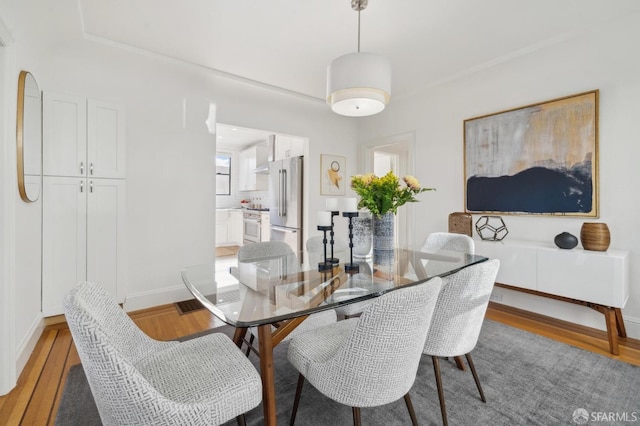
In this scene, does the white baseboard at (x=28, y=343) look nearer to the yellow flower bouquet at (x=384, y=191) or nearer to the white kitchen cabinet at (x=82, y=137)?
the white kitchen cabinet at (x=82, y=137)

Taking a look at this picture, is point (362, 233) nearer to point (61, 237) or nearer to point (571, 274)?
point (571, 274)

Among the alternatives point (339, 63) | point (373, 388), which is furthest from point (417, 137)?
point (373, 388)

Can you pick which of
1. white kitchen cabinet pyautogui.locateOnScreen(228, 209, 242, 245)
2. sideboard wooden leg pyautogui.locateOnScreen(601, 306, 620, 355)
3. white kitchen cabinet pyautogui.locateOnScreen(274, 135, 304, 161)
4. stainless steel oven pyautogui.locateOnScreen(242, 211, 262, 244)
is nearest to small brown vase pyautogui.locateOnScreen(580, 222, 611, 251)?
sideboard wooden leg pyautogui.locateOnScreen(601, 306, 620, 355)

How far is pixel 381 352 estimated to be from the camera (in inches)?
41.5

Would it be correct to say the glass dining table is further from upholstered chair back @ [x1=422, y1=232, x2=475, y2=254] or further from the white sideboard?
the white sideboard

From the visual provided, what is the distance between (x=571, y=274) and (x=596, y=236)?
36 cm

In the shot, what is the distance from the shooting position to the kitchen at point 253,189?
4.52 meters

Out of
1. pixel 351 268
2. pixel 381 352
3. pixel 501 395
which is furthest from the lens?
pixel 351 268

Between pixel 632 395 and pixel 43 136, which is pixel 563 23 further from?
pixel 43 136

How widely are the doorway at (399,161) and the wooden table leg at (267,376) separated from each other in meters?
3.21

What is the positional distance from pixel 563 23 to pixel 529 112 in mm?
746

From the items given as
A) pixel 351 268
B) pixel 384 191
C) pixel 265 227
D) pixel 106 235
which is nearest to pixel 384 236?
pixel 384 191

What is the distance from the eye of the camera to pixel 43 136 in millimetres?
2377

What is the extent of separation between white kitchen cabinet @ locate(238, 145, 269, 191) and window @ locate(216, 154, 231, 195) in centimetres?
27
